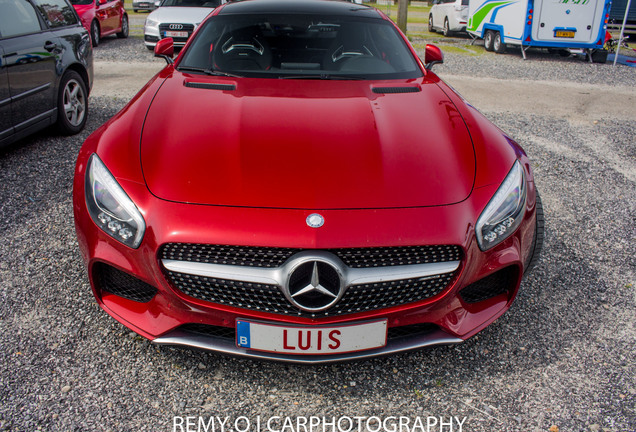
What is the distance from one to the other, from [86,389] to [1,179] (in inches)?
111

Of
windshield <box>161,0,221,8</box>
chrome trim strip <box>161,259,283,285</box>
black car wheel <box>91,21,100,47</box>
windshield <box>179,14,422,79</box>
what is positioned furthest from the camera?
black car wheel <box>91,21,100,47</box>

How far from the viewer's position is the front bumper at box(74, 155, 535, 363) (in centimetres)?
195

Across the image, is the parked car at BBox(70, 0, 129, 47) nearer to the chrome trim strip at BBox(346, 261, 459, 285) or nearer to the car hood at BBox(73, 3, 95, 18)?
the car hood at BBox(73, 3, 95, 18)

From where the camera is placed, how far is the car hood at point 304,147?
212 centimetres

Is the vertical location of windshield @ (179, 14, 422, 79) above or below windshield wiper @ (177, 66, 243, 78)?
above

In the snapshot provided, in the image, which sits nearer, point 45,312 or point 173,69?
point 45,312

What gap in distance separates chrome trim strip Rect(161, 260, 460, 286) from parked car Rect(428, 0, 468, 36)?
47.9ft

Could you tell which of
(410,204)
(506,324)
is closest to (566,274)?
(506,324)

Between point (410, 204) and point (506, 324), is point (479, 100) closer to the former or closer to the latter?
point (506, 324)

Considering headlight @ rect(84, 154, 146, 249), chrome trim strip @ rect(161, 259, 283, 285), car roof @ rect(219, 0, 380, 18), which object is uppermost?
car roof @ rect(219, 0, 380, 18)

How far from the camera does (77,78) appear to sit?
5.43 meters

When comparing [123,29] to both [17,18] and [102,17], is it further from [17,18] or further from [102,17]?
[17,18]

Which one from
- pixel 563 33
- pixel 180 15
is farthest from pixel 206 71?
pixel 563 33

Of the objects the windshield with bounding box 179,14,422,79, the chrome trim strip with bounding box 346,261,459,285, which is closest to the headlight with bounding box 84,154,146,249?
the chrome trim strip with bounding box 346,261,459,285
